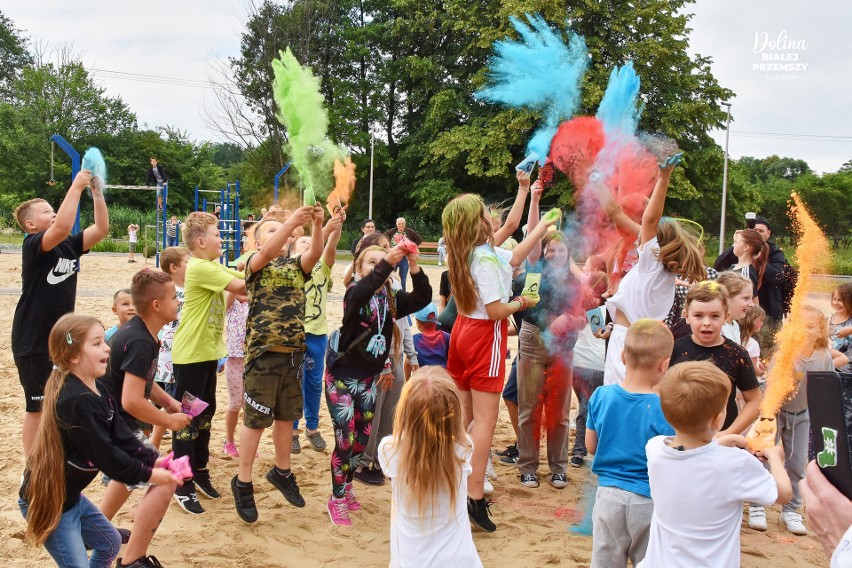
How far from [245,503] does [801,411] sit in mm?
3947

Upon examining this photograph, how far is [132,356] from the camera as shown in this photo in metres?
3.56

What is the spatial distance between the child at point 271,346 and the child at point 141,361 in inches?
23.6

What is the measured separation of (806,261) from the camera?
5137 mm

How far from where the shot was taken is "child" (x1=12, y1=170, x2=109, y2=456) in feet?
14.4

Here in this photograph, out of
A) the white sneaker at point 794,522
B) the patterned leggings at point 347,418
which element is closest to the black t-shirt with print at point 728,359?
the white sneaker at point 794,522

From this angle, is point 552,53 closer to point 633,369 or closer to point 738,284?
point 738,284

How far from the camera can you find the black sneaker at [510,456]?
18.7 ft

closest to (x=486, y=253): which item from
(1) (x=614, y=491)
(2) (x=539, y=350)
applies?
(2) (x=539, y=350)

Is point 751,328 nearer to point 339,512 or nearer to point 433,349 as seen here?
point 433,349

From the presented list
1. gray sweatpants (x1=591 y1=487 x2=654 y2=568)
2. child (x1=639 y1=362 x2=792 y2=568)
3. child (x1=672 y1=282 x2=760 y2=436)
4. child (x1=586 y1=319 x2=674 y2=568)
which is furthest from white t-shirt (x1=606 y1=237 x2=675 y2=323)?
child (x1=639 y1=362 x2=792 y2=568)

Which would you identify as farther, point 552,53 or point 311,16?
point 311,16

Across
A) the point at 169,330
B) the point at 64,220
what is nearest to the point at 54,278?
the point at 64,220

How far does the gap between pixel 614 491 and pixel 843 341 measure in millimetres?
3311

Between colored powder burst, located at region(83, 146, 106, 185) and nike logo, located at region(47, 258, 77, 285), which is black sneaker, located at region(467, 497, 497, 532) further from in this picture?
colored powder burst, located at region(83, 146, 106, 185)
